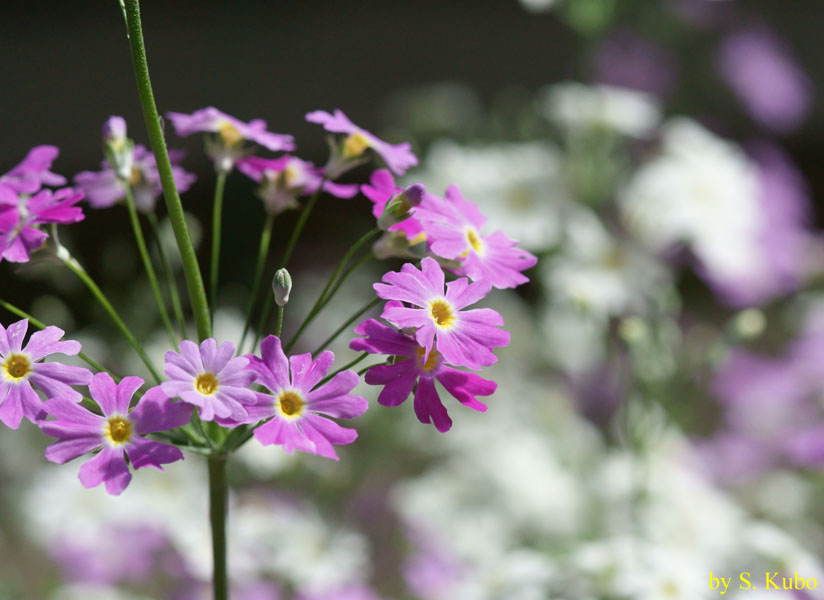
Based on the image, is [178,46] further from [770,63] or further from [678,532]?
[678,532]

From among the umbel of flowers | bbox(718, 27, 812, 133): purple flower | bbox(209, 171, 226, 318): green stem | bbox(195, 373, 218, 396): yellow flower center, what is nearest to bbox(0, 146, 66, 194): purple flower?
the umbel of flowers

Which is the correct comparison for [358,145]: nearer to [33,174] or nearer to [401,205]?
[401,205]

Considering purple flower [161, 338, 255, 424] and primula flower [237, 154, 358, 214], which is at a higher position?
primula flower [237, 154, 358, 214]

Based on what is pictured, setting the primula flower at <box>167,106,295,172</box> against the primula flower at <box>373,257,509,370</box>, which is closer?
the primula flower at <box>373,257,509,370</box>

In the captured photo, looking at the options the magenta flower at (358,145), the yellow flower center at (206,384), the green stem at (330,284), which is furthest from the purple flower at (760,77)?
the yellow flower center at (206,384)

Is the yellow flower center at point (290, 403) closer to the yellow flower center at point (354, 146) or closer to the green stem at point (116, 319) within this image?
the green stem at point (116, 319)

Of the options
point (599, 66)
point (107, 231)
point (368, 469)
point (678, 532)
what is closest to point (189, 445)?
point (678, 532)

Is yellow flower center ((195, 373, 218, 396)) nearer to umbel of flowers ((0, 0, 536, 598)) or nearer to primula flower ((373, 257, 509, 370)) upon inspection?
umbel of flowers ((0, 0, 536, 598))
